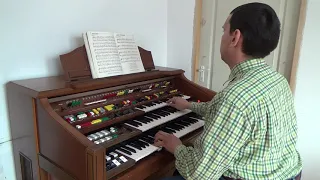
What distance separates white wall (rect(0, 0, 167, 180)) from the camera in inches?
52.6

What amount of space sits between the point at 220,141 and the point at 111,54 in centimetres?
89

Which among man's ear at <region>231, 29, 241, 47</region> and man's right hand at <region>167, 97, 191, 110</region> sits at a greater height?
man's ear at <region>231, 29, 241, 47</region>

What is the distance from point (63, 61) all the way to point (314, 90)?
1790 millimetres

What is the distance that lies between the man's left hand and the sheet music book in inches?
19.1

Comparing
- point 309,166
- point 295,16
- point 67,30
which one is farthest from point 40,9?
point 309,166

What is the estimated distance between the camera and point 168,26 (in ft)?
7.99

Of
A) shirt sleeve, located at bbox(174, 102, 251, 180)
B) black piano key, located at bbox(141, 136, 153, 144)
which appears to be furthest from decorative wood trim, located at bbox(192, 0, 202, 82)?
shirt sleeve, located at bbox(174, 102, 251, 180)

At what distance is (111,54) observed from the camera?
147 centimetres

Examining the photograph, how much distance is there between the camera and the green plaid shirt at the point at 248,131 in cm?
88

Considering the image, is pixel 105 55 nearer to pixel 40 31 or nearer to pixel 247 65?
pixel 40 31

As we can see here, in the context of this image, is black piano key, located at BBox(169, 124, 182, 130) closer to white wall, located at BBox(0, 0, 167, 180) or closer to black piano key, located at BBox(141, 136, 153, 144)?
black piano key, located at BBox(141, 136, 153, 144)

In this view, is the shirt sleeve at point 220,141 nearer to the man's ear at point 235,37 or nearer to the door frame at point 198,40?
the man's ear at point 235,37

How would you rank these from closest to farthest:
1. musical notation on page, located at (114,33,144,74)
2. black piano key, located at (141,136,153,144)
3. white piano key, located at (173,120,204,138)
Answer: black piano key, located at (141,136,153,144), white piano key, located at (173,120,204,138), musical notation on page, located at (114,33,144,74)

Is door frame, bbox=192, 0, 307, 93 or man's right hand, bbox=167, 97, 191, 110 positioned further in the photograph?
door frame, bbox=192, 0, 307, 93
